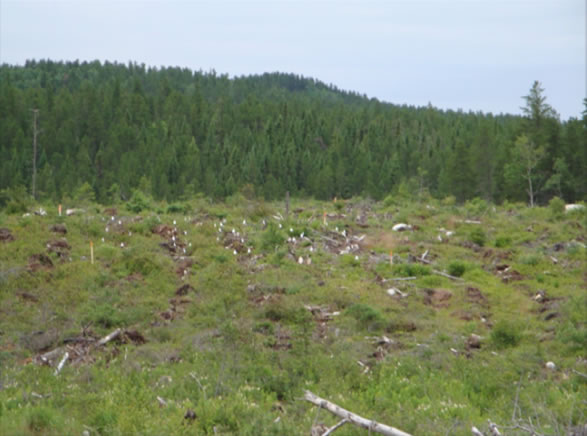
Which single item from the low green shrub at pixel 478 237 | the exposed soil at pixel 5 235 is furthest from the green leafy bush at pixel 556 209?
the exposed soil at pixel 5 235

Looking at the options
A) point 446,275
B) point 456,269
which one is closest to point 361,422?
point 446,275

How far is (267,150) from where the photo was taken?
7569 centimetres

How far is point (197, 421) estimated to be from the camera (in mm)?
8016

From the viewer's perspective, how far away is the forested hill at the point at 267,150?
4666 cm

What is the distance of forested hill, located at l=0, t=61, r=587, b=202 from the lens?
46656 millimetres

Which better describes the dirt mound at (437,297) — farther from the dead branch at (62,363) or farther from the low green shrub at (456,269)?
the dead branch at (62,363)

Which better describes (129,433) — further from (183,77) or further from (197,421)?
(183,77)

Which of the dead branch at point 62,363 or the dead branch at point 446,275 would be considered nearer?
the dead branch at point 62,363

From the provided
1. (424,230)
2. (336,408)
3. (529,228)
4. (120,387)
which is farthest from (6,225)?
(529,228)

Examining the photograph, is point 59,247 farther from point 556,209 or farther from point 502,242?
point 556,209

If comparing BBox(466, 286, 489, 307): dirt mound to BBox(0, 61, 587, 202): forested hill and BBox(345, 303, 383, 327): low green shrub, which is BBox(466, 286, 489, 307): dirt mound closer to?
BBox(345, 303, 383, 327): low green shrub

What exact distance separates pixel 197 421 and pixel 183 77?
15114 centimetres

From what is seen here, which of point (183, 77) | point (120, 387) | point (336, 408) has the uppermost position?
point (183, 77)

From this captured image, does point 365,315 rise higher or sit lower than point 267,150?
lower
